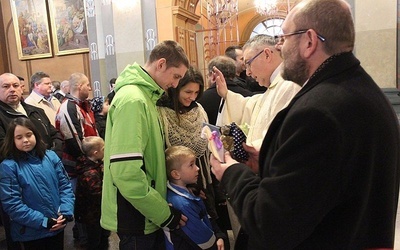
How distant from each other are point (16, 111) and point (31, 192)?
1205 mm

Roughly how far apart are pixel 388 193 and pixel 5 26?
11.4 meters

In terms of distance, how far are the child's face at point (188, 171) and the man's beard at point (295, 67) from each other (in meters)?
1.17

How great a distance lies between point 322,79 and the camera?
126 centimetres

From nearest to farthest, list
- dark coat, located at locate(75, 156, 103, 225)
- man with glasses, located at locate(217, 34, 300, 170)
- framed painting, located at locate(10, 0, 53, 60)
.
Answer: man with glasses, located at locate(217, 34, 300, 170)
dark coat, located at locate(75, 156, 103, 225)
framed painting, located at locate(10, 0, 53, 60)

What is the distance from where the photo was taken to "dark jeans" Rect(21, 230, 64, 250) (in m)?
3.07

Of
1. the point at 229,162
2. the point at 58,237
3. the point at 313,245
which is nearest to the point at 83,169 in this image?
the point at 58,237

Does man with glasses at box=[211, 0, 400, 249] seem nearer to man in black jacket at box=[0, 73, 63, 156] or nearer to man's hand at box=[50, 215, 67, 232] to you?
man's hand at box=[50, 215, 67, 232]

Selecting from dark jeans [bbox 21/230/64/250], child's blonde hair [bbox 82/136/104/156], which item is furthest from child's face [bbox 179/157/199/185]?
child's blonde hair [bbox 82/136/104/156]

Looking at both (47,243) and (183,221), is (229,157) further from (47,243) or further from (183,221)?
(47,243)

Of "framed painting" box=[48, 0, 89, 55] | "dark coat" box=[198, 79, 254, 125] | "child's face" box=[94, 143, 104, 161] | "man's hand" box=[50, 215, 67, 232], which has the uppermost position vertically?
"framed painting" box=[48, 0, 89, 55]

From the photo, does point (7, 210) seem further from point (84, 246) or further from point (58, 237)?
point (84, 246)

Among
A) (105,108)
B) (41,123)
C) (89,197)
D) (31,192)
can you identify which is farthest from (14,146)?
(105,108)

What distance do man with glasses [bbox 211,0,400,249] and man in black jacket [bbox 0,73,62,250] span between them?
3124 mm

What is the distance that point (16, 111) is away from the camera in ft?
12.8
